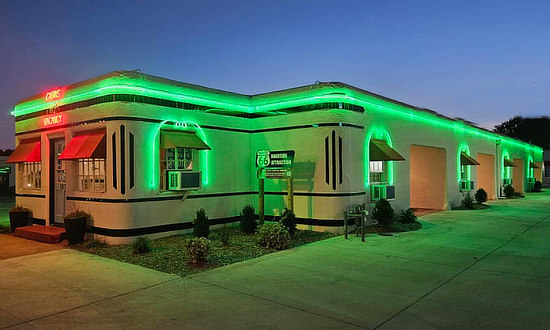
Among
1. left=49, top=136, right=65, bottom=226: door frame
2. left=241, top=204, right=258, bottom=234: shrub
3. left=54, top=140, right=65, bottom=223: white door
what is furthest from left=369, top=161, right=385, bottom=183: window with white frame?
left=49, top=136, right=65, bottom=226: door frame

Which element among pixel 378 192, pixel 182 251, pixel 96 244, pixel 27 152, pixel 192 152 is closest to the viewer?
pixel 182 251

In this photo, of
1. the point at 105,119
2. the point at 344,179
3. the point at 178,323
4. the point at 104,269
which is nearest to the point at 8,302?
the point at 104,269

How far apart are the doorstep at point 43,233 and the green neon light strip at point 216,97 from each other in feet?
12.9

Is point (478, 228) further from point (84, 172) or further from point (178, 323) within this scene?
point (84, 172)

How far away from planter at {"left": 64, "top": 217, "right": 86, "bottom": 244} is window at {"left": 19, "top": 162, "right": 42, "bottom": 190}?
4370mm

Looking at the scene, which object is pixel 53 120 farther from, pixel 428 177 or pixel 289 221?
pixel 428 177

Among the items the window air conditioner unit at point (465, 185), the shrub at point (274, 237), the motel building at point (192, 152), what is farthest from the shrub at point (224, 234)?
the window air conditioner unit at point (465, 185)

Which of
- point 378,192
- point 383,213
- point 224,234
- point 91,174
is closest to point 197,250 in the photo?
point 224,234

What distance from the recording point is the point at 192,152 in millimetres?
12844

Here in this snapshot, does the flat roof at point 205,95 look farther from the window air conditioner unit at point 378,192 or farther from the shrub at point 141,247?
the shrub at point 141,247

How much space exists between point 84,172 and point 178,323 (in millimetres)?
8486

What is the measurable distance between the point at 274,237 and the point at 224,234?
2.30m

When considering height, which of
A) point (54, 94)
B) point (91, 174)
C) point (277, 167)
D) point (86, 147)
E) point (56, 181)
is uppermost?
point (54, 94)

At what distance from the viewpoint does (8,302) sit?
21.0ft
